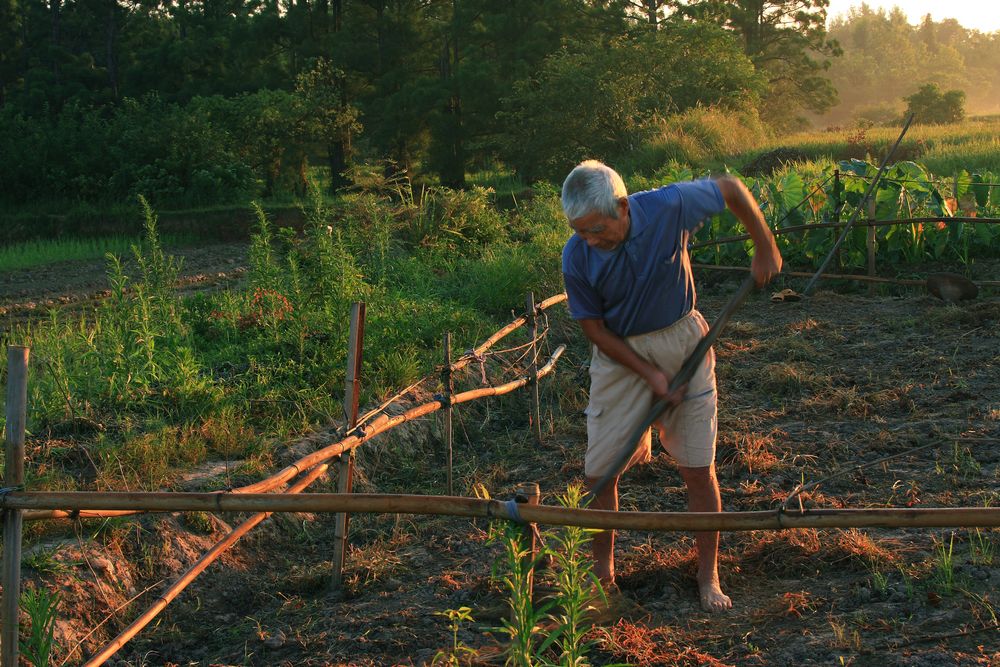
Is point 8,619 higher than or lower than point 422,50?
lower

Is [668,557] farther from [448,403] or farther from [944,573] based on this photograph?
[448,403]

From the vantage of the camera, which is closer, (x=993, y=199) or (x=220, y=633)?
(x=220, y=633)

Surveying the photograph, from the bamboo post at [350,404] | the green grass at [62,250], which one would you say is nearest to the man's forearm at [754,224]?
the bamboo post at [350,404]

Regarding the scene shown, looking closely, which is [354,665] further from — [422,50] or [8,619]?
[422,50]

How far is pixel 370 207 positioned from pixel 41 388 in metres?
3.70

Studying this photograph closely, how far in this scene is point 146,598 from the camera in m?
3.34

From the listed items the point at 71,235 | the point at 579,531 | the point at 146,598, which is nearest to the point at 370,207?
the point at 146,598

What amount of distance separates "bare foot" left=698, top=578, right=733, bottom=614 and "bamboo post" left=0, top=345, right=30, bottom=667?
74.1 inches

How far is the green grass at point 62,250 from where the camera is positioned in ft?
38.8

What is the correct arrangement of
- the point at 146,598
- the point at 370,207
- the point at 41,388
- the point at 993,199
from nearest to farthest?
the point at 146,598
the point at 41,388
the point at 370,207
the point at 993,199

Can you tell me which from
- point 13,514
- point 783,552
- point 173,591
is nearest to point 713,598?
point 783,552

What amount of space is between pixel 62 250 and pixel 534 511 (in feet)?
39.4

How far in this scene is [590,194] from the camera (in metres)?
2.64

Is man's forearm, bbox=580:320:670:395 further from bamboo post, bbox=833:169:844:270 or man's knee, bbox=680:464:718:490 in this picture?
bamboo post, bbox=833:169:844:270
